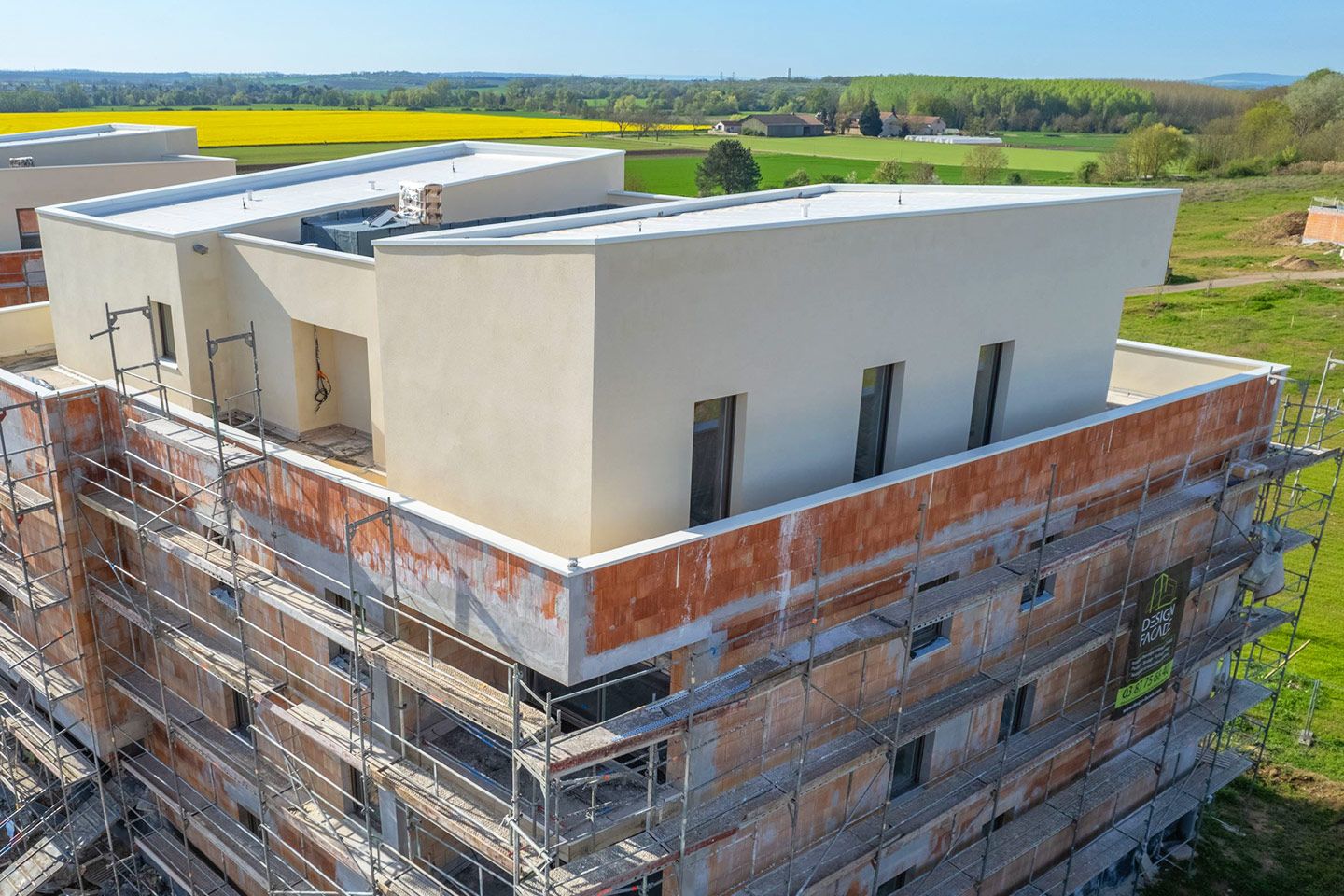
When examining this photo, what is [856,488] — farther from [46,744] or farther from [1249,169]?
[1249,169]

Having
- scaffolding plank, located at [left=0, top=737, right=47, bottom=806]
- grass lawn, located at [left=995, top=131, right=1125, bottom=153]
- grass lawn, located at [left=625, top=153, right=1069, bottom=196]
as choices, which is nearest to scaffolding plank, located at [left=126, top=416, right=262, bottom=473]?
scaffolding plank, located at [left=0, top=737, right=47, bottom=806]

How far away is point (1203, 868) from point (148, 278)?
65.9 feet

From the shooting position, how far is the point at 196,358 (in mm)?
15492

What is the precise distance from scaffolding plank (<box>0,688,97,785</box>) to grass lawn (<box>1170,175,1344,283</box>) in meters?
56.6

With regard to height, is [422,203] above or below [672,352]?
above

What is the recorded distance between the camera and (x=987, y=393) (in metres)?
15.0

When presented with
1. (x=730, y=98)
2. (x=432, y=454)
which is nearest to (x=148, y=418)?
(x=432, y=454)

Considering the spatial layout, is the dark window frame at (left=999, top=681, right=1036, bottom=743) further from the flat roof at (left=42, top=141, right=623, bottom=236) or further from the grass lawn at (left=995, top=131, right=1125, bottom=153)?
the grass lawn at (left=995, top=131, right=1125, bottom=153)

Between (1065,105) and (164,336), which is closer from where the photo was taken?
(164,336)

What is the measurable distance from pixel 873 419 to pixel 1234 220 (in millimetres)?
69524

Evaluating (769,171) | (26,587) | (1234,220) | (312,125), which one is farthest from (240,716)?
(769,171)

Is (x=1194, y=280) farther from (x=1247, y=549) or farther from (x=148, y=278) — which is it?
(x=148, y=278)

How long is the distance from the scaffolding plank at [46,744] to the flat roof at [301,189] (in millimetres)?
8183

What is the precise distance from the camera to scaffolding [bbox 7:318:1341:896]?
1103cm
